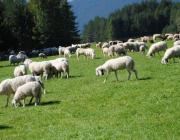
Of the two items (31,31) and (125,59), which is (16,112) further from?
(31,31)

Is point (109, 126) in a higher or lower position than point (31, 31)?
lower

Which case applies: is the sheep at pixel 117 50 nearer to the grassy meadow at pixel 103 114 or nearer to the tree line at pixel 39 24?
the grassy meadow at pixel 103 114

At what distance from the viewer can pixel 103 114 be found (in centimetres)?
1173

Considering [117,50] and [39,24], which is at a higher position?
[39,24]

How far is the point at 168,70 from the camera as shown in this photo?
20.3m

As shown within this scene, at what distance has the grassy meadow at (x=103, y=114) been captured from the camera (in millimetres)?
9531

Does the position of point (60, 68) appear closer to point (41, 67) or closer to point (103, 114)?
point (41, 67)

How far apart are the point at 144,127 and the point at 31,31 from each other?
6433 centimetres

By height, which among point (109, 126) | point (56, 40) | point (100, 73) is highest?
point (56, 40)

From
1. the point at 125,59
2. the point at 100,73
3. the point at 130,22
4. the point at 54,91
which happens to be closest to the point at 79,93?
the point at 54,91

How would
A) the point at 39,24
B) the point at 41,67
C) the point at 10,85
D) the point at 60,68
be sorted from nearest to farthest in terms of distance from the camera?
the point at 10,85 → the point at 60,68 → the point at 41,67 → the point at 39,24

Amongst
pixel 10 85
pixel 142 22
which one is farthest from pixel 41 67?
pixel 142 22

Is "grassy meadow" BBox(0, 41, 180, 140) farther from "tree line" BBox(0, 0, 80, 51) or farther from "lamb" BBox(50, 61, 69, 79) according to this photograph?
"tree line" BBox(0, 0, 80, 51)

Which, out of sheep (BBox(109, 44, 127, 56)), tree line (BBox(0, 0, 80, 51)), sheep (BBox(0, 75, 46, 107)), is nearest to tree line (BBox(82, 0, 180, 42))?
tree line (BBox(0, 0, 80, 51))
